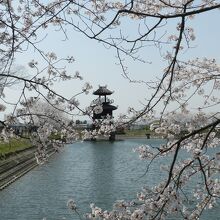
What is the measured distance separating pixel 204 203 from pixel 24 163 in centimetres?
1780

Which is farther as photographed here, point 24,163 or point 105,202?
point 24,163

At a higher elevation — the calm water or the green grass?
the green grass

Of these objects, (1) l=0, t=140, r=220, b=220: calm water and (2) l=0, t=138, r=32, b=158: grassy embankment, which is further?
(1) l=0, t=140, r=220, b=220: calm water

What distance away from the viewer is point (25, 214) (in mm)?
10953


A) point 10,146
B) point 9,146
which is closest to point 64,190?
point 9,146

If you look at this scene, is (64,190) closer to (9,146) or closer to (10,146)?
(9,146)

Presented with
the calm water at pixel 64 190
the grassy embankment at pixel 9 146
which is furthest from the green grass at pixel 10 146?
the calm water at pixel 64 190

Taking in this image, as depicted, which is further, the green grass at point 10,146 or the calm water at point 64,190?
the calm water at point 64,190

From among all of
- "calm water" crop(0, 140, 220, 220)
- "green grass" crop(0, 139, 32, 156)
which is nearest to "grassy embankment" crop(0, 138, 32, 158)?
"green grass" crop(0, 139, 32, 156)

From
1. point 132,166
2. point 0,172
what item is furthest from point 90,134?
point 132,166

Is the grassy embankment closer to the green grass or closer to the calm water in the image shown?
the green grass

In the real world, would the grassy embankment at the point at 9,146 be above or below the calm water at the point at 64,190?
above

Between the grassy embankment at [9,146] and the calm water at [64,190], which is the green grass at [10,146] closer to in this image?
the grassy embankment at [9,146]

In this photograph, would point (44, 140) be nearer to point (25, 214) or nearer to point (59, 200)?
point (25, 214)
